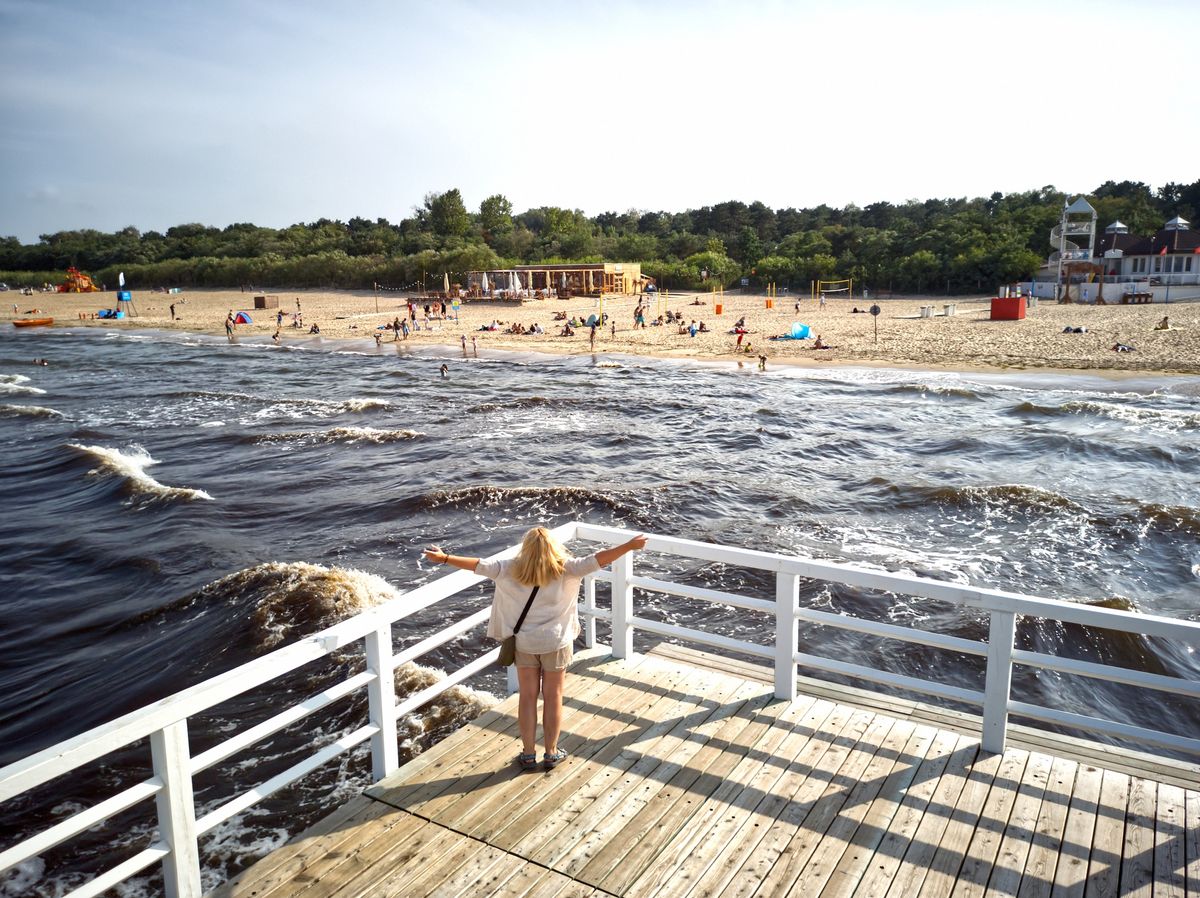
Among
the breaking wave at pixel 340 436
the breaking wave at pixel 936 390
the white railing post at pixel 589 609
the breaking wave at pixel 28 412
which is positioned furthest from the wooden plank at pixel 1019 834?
the breaking wave at pixel 28 412

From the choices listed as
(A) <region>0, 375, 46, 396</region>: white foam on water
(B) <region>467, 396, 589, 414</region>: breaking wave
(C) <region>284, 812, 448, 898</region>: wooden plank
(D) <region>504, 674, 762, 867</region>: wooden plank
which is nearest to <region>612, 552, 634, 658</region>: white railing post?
(D) <region>504, 674, 762, 867</region>: wooden plank

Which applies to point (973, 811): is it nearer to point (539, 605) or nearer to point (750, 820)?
point (750, 820)

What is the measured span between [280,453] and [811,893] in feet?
65.5

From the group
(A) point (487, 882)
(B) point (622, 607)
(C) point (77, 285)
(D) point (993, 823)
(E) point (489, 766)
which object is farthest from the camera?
(C) point (77, 285)

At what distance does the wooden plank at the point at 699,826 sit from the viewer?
148 inches

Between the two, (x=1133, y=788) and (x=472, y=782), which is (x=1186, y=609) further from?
(x=472, y=782)

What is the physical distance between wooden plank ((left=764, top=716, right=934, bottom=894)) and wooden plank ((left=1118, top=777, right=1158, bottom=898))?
3.33ft

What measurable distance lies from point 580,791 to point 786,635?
163 centimetres

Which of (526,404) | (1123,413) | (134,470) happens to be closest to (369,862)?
(134,470)

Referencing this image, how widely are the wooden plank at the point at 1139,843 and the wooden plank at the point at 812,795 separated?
→ 1.26 meters

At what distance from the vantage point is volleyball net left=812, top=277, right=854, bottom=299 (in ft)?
217

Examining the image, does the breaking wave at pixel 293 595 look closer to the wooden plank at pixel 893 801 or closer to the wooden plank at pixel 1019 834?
the wooden plank at pixel 893 801

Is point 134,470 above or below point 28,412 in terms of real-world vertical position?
below

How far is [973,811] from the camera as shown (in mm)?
4195
